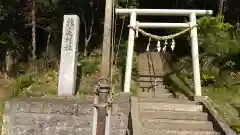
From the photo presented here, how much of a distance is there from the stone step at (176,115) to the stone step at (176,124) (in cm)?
17

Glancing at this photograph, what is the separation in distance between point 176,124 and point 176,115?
1.50 ft

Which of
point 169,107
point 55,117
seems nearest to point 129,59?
point 169,107

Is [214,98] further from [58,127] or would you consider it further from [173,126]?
[58,127]

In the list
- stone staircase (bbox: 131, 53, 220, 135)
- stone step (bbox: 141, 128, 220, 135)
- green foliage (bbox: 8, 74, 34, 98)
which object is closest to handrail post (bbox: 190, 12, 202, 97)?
stone staircase (bbox: 131, 53, 220, 135)

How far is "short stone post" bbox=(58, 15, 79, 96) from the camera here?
32.7ft

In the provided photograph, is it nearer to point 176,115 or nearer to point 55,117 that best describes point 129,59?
point 176,115

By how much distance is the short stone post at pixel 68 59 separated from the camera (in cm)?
995

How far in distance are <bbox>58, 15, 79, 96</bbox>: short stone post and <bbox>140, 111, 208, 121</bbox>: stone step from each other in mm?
2799

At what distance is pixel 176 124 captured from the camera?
7.71 m

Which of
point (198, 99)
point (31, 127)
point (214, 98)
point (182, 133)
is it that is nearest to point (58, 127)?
point (31, 127)

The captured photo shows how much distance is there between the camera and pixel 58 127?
8648mm

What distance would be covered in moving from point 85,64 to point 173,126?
577cm

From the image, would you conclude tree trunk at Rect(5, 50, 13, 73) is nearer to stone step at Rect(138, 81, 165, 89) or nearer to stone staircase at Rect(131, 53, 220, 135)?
stone step at Rect(138, 81, 165, 89)

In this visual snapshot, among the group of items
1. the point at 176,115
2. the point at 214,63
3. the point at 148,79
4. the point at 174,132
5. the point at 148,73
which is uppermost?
the point at 214,63
